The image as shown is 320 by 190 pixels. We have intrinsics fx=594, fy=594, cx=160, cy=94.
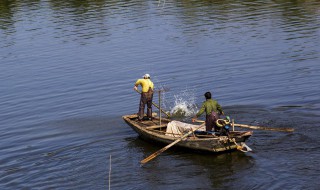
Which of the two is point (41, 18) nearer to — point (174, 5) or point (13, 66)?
point (174, 5)

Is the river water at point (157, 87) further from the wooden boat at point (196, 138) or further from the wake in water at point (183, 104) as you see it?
the wooden boat at point (196, 138)

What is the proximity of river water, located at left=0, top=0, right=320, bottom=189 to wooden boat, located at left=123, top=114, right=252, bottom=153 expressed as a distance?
0.44m

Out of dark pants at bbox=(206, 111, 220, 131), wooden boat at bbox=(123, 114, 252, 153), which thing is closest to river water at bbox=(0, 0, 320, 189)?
wooden boat at bbox=(123, 114, 252, 153)

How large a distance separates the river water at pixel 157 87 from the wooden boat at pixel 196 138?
44 cm

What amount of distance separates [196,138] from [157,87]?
1268 centimetres

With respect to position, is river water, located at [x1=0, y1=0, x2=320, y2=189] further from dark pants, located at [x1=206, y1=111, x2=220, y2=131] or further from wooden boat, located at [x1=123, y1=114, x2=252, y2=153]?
dark pants, located at [x1=206, y1=111, x2=220, y2=131]

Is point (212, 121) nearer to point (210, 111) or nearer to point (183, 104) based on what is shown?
point (210, 111)

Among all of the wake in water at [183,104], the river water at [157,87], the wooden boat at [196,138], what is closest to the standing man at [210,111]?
the wooden boat at [196,138]

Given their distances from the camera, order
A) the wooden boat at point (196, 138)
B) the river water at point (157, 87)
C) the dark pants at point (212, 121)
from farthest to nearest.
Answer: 1. the dark pants at point (212, 121)
2. the wooden boat at point (196, 138)
3. the river water at point (157, 87)

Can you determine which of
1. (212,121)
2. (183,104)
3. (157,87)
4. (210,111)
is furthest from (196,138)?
(157,87)

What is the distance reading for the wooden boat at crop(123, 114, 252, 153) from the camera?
23125 mm

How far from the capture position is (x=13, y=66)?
4522 centimetres

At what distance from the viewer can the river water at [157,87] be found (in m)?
22.6

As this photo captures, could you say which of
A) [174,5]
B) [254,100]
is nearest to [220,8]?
[174,5]
